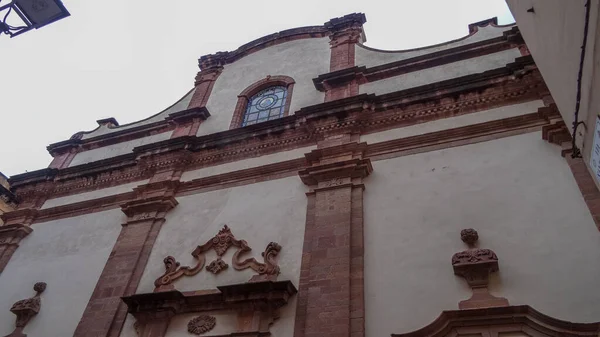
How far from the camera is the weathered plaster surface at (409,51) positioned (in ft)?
37.9

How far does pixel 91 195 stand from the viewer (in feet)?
→ 40.8

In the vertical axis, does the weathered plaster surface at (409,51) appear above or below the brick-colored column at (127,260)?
above

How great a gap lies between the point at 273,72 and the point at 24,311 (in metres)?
8.58

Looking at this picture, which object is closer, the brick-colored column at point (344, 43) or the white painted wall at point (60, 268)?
the white painted wall at point (60, 268)

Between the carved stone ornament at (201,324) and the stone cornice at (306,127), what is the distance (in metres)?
4.14

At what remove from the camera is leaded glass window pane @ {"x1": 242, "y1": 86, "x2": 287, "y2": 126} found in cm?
1275

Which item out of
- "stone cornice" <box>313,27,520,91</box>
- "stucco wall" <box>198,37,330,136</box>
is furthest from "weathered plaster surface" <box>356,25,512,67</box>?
"stucco wall" <box>198,37,330,136</box>

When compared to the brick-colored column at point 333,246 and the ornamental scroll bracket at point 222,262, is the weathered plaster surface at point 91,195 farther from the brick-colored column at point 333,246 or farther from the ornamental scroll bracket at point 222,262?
the brick-colored column at point 333,246

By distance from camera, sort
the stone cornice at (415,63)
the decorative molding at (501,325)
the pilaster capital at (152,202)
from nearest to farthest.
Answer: the decorative molding at (501,325), the pilaster capital at (152,202), the stone cornice at (415,63)

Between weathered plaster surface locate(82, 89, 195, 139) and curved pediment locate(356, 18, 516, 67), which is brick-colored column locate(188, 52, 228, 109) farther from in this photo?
curved pediment locate(356, 18, 516, 67)

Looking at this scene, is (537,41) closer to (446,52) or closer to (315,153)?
(315,153)

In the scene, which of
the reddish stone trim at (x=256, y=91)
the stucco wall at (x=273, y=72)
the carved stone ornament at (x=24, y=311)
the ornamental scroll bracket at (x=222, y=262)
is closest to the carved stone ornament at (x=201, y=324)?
the ornamental scroll bracket at (x=222, y=262)

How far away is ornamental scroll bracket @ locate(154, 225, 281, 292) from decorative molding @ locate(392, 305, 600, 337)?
2.73 metres

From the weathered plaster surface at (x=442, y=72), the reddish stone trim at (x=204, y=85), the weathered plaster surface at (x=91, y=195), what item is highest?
the reddish stone trim at (x=204, y=85)
